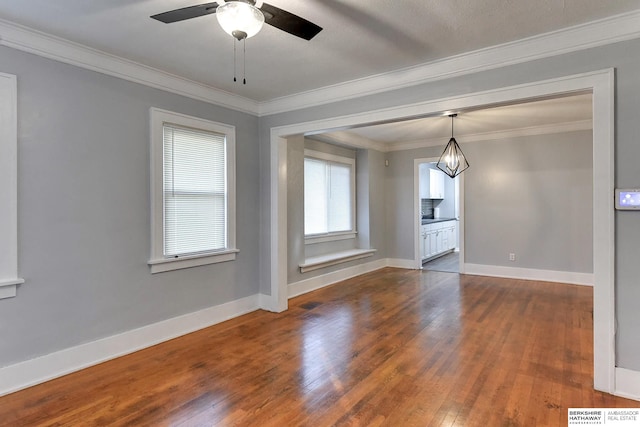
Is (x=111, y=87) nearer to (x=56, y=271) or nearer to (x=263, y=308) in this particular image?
(x=56, y=271)

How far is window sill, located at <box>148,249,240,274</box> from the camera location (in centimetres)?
334

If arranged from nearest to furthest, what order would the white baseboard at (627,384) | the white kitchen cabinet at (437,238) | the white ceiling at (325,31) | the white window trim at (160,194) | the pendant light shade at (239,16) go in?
the pendant light shade at (239,16) → the white ceiling at (325,31) → the white baseboard at (627,384) → the white window trim at (160,194) → the white kitchen cabinet at (437,238)

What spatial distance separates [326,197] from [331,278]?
A: 4.67 feet

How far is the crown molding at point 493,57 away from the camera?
2395 mm

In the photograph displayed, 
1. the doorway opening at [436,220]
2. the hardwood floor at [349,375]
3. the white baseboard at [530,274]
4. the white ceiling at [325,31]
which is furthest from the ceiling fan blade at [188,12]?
the white baseboard at [530,274]

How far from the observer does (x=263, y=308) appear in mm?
4406

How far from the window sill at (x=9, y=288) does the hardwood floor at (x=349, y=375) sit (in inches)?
27.5

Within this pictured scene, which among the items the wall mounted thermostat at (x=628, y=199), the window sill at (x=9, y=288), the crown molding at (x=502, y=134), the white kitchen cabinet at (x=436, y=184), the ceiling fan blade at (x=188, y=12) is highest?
the crown molding at (x=502, y=134)

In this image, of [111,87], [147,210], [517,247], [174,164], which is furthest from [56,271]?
[517,247]

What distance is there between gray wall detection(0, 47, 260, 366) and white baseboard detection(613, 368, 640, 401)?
367 cm

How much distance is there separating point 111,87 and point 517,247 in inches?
247

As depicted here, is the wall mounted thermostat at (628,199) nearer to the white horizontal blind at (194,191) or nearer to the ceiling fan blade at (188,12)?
the ceiling fan blade at (188,12)

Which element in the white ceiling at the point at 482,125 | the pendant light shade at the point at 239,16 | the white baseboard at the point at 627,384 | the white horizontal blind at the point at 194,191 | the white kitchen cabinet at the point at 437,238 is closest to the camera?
the pendant light shade at the point at 239,16
